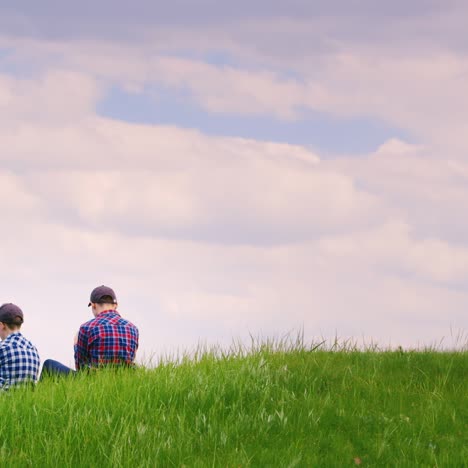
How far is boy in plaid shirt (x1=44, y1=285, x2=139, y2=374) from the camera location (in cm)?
1220

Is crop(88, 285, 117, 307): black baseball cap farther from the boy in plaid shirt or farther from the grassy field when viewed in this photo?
the grassy field

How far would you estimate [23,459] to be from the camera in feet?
26.9

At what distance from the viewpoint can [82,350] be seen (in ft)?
40.8

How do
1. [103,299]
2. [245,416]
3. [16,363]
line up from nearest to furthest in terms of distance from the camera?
[245,416], [16,363], [103,299]

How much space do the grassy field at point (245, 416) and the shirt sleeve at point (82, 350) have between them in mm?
840

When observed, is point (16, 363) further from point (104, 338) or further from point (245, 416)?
point (245, 416)

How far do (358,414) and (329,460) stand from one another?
51.0 inches

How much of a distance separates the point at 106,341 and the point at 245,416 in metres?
3.68

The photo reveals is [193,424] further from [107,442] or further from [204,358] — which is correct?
[204,358]

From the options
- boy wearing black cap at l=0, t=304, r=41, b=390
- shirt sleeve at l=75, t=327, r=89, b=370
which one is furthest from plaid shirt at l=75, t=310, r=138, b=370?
boy wearing black cap at l=0, t=304, r=41, b=390

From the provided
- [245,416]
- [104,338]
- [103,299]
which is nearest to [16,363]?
[104,338]

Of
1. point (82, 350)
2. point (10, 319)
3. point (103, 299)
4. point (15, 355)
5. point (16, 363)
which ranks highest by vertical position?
point (103, 299)

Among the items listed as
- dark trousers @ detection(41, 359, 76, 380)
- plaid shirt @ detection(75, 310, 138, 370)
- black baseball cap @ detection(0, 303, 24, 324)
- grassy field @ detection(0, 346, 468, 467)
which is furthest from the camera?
dark trousers @ detection(41, 359, 76, 380)

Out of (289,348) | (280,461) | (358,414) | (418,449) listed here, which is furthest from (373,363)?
(280,461)
